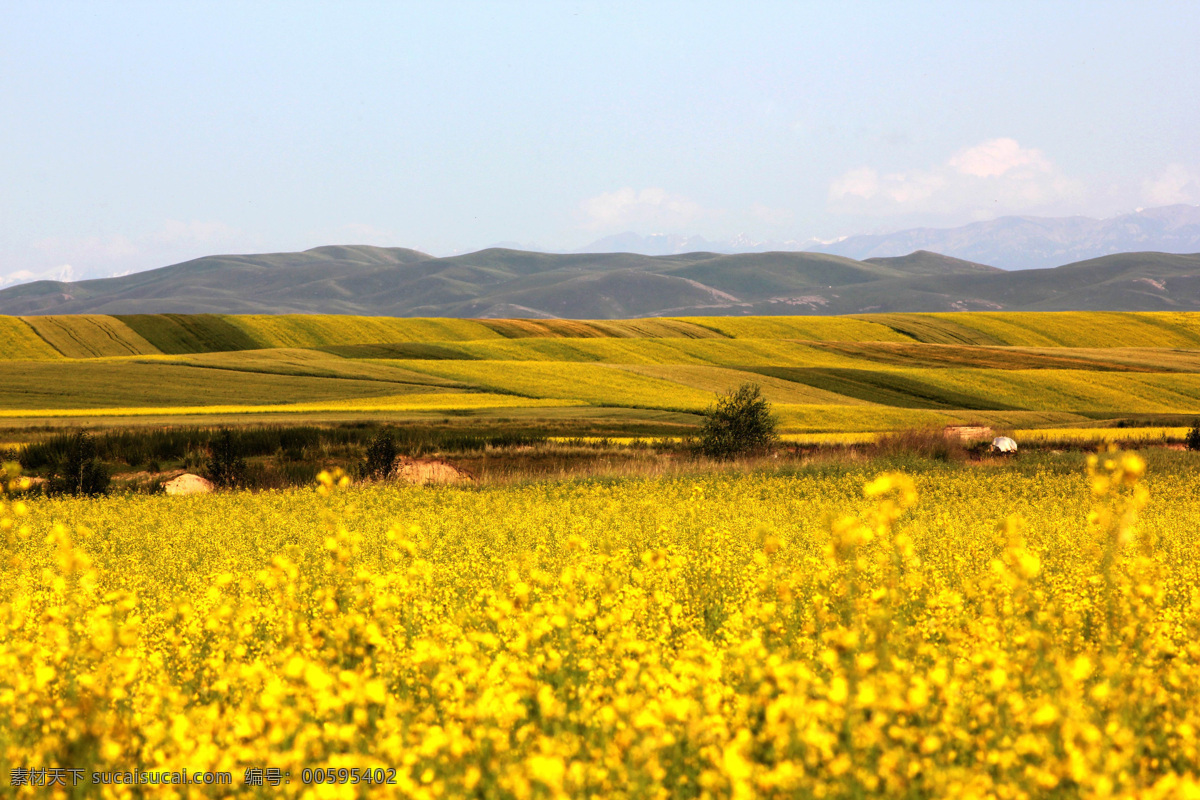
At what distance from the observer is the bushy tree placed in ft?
66.0

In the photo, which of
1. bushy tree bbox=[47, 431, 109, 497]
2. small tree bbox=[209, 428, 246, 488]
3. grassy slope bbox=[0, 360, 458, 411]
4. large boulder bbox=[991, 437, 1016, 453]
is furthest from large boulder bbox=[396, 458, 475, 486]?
grassy slope bbox=[0, 360, 458, 411]

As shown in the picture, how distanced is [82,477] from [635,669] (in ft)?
66.1

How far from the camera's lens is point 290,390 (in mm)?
49219

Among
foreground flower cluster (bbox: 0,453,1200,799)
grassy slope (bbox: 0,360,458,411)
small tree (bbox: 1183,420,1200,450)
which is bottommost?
small tree (bbox: 1183,420,1200,450)

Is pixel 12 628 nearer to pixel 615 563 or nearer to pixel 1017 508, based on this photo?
pixel 615 563

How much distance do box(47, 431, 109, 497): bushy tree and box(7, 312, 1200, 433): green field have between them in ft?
57.1

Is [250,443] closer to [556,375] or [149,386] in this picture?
[149,386]

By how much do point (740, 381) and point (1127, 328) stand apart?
72.1 metres

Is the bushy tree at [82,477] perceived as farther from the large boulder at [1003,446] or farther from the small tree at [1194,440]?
the small tree at [1194,440]

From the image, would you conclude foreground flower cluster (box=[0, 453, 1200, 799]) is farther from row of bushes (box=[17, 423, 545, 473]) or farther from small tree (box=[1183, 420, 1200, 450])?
small tree (box=[1183, 420, 1200, 450])

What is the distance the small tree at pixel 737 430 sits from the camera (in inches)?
1068

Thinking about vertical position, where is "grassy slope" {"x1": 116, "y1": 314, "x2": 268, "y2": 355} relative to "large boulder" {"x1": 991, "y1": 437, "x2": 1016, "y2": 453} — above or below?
above

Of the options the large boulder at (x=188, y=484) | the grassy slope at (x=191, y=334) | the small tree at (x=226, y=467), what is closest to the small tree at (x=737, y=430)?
the small tree at (x=226, y=467)

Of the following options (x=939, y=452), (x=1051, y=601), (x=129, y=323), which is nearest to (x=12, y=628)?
(x=1051, y=601)
